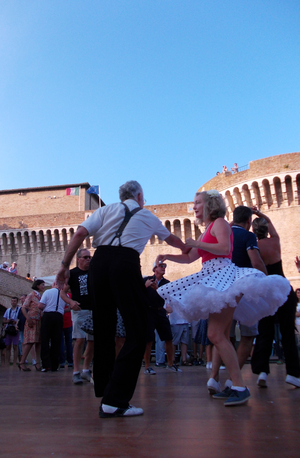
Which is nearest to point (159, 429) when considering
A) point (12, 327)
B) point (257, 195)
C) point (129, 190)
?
point (129, 190)

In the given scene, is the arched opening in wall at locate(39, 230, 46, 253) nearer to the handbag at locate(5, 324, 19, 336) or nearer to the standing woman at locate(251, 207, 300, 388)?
the handbag at locate(5, 324, 19, 336)

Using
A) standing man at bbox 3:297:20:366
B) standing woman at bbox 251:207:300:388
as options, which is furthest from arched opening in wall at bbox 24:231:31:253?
standing woman at bbox 251:207:300:388

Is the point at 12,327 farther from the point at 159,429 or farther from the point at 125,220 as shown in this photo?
the point at 159,429

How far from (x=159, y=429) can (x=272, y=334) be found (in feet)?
7.90

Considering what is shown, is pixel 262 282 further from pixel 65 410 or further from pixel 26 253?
pixel 26 253

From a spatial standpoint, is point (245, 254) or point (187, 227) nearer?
point (245, 254)

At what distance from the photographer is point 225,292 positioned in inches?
115

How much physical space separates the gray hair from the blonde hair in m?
0.59

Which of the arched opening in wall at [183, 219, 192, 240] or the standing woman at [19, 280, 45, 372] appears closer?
the standing woman at [19, 280, 45, 372]

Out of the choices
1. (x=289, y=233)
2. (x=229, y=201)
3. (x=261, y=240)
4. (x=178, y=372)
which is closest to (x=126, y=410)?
(x=261, y=240)

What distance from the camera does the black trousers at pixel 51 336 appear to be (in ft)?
25.2

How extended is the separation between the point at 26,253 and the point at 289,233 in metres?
18.3

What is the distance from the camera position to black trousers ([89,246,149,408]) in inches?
103

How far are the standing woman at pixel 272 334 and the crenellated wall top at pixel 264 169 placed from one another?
19125 mm
